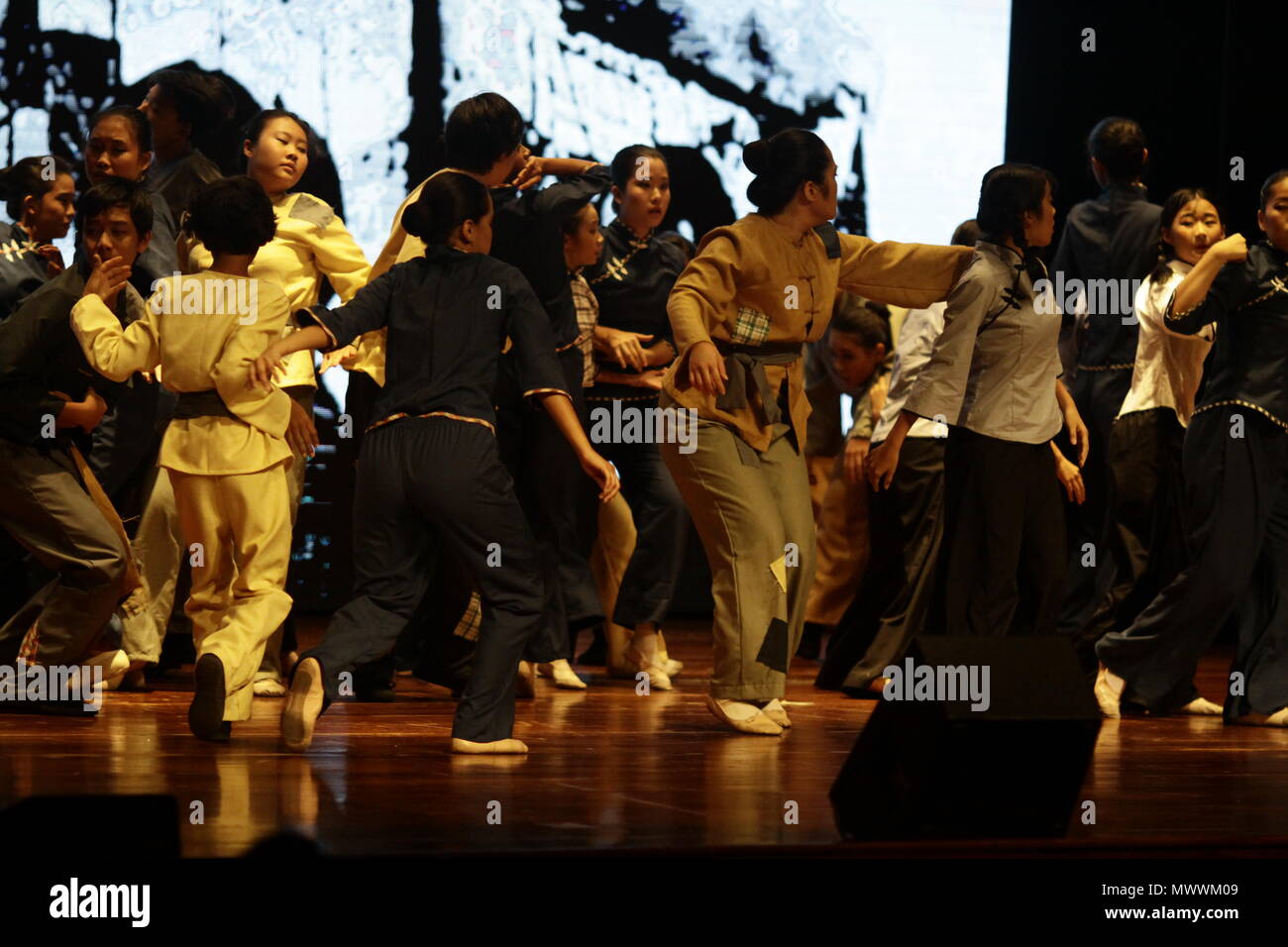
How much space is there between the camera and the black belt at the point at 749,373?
432 centimetres

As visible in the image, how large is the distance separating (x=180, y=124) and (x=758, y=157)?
1.98 metres

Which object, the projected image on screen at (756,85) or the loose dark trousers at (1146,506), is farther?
the projected image on screen at (756,85)

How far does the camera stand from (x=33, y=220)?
5.01 m

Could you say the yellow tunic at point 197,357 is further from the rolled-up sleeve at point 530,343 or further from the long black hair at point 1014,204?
the long black hair at point 1014,204

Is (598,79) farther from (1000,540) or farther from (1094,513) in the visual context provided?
(1000,540)

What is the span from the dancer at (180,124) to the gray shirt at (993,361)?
2.36 m

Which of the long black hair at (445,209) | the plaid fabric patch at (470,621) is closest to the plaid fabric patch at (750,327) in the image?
the long black hair at (445,209)

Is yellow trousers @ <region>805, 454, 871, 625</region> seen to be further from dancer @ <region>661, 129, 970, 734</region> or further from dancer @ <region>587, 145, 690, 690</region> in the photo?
dancer @ <region>661, 129, 970, 734</region>

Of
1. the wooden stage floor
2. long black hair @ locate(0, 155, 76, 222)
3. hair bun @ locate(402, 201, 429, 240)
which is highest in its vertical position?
long black hair @ locate(0, 155, 76, 222)

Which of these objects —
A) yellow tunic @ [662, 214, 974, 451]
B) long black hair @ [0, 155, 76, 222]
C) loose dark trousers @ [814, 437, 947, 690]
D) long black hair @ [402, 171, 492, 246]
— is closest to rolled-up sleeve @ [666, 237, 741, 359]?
yellow tunic @ [662, 214, 974, 451]

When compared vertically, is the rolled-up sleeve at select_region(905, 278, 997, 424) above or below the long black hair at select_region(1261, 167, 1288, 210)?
below

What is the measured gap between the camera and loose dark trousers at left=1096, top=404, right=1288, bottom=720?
4.82m

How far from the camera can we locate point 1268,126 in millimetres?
7590

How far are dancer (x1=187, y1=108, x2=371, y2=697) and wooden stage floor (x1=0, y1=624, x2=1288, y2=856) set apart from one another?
803mm
